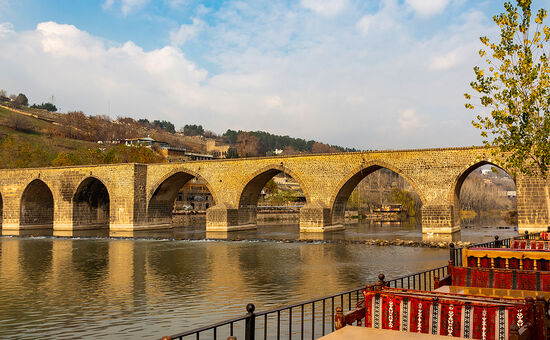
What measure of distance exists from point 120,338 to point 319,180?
22878 mm

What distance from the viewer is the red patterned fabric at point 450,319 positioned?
13.8ft

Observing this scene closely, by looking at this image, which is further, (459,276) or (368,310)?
(459,276)

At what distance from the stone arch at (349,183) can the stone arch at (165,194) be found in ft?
30.8

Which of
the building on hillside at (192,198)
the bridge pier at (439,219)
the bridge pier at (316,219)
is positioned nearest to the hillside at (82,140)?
the building on hillside at (192,198)

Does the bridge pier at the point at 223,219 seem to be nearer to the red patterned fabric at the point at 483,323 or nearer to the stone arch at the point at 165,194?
the stone arch at the point at 165,194

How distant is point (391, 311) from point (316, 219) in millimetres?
24816

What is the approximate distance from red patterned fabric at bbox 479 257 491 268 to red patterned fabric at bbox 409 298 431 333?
3.85 meters

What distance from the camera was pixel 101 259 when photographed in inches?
732

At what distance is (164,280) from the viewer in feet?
43.9

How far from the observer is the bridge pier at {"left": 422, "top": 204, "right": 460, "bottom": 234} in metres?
25.4

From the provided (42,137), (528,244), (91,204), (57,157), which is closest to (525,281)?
(528,244)

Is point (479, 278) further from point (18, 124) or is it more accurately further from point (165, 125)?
point (165, 125)

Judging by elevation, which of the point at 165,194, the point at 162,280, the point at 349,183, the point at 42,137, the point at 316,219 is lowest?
the point at 162,280

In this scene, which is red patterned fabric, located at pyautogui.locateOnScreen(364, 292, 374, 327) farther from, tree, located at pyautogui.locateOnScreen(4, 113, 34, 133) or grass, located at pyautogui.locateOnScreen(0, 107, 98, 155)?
tree, located at pyautogui.locateOnScreen(4, 113, 34, 133)
